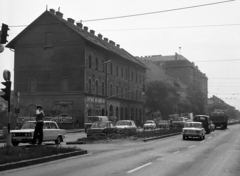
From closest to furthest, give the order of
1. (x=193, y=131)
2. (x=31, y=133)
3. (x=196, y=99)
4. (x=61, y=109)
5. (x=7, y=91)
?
(x=7, y=91)
(x=31, y=133)
(x=193, y=131)
(x=61, y=109)
(x=196, y=99)

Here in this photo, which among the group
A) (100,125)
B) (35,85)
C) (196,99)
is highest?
(35,85)

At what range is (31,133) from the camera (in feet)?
68.3

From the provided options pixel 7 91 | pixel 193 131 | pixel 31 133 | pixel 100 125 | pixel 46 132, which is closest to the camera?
pixel 7 91

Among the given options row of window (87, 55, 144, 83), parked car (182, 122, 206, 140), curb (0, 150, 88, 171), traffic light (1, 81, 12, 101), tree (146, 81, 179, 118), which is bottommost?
curb (0, 150, 88, 171)

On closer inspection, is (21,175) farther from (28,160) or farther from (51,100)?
(51,100)

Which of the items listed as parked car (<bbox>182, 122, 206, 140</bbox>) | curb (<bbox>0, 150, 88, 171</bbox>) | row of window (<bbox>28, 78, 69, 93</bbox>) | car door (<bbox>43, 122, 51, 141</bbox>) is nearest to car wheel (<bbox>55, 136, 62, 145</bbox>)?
car door (<bbox>43, 122, 51, 141</bbox>)

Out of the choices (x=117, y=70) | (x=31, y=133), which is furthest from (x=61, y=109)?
(x=31, y=133)

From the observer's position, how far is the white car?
20.8 metres

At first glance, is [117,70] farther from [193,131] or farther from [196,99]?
[193,131]

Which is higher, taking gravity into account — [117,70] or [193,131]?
[117,70]

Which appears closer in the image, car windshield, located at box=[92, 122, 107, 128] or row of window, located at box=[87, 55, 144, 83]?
car windshield, located at box=[92, 122, 107, 128]

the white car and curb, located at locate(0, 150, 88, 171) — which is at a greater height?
the white car

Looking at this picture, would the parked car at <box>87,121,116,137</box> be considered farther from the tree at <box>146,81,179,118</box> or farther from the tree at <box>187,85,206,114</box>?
the tree at <box>187,85,206,114</box>

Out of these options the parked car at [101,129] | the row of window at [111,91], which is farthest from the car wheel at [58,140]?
the row of window at [111,91]
